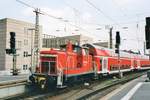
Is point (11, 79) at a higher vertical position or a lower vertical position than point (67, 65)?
lower

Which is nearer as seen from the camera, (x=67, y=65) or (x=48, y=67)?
(x=48, y=67)

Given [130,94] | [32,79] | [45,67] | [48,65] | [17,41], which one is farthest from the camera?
A: [17,41]

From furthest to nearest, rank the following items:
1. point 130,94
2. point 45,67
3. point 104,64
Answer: point 104,64 < point 45,67 < point 130,94

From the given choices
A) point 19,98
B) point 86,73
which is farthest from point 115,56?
point 19,98

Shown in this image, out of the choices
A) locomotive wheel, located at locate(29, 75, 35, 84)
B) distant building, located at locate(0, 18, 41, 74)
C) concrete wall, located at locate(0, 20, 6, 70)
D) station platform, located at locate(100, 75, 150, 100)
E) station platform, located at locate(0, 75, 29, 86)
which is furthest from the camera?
concrete wall, located at locate(0, 20, 6, 70)

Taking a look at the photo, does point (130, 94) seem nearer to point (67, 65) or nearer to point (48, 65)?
point (67, 65)

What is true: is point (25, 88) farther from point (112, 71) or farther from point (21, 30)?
point (21, 30)

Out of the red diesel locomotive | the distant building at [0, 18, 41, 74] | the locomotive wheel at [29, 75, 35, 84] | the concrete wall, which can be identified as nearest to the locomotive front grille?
the red diesel locomotive

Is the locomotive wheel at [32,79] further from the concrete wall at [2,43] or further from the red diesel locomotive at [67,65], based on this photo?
the concrete wall at [2,43]

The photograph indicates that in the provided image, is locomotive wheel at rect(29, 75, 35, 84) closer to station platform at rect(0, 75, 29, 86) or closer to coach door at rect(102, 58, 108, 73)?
station platform at rect(0, 75, 29, 86)

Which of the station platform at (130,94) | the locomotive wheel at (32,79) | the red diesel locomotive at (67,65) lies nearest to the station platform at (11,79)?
the locomotive wheel at (32,79)

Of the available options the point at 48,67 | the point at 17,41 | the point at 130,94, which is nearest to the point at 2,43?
the point at 17,41

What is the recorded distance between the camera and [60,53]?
26078 mm

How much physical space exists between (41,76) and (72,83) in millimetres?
4833
